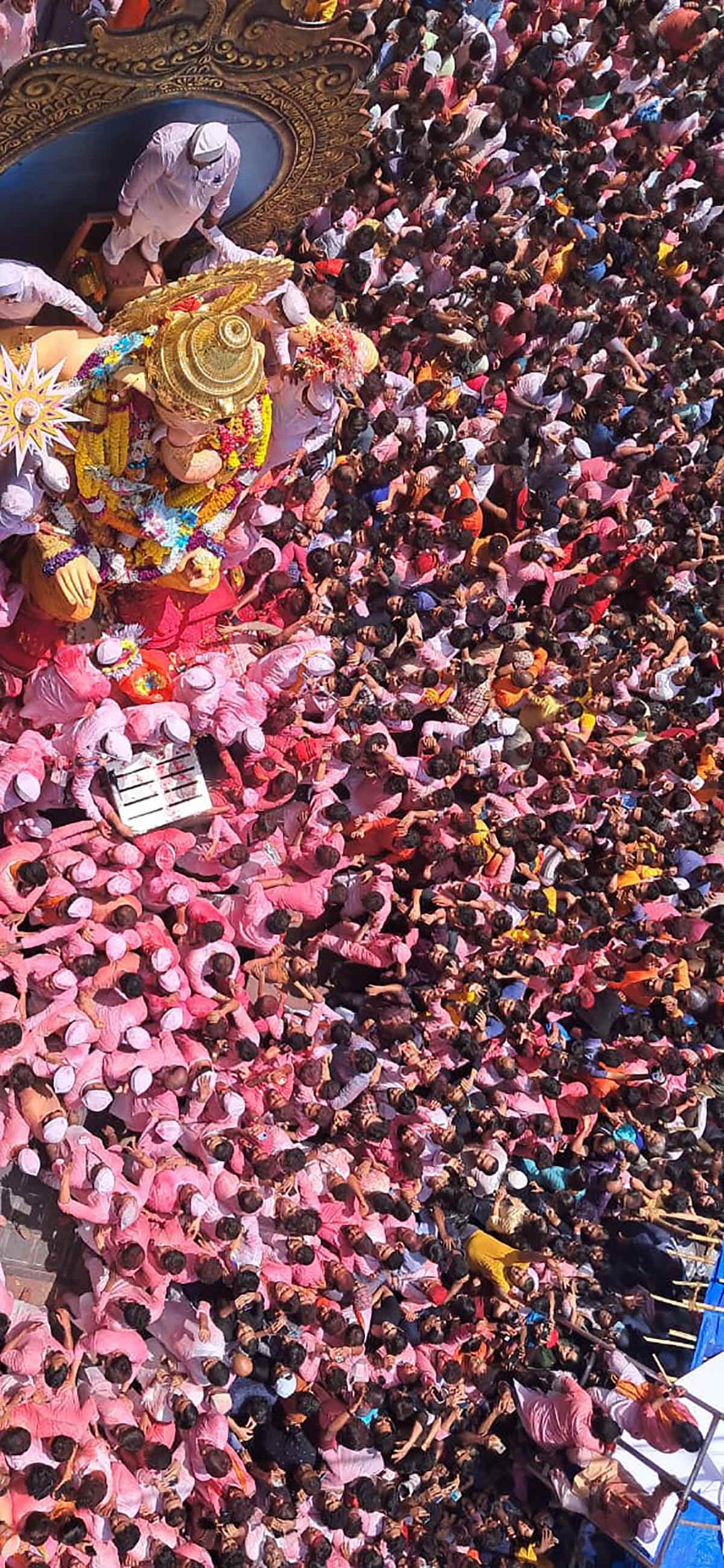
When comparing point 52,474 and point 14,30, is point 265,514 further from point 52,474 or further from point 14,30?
point 14,30

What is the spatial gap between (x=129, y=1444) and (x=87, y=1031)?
4.12 ft

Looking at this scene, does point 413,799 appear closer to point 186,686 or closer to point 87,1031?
point 186,686

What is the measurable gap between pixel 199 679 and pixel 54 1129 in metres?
1.43

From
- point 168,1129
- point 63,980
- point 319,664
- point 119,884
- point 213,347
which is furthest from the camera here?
point 319,664

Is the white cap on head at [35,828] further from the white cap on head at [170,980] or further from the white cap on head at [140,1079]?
the white cap on head at [140,1079]

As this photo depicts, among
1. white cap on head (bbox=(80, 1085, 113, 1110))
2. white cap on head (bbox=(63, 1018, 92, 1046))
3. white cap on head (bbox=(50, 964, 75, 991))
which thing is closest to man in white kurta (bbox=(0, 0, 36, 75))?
white cap on head (bbox=(50, 964, 75, 991))

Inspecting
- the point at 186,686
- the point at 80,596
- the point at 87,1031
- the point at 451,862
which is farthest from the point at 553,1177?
the point at 80,596

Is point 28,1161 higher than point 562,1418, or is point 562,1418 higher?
point 28,1161

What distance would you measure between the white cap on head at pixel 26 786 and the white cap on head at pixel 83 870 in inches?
10.3

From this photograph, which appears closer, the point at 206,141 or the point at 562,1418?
the point at 206,141

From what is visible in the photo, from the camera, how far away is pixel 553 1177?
15.9ft

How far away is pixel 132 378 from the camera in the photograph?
3.09 m

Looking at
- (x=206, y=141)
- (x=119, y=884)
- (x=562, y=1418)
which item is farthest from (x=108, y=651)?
(x=562, y=1418)

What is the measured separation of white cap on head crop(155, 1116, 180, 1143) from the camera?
3.92 meters
